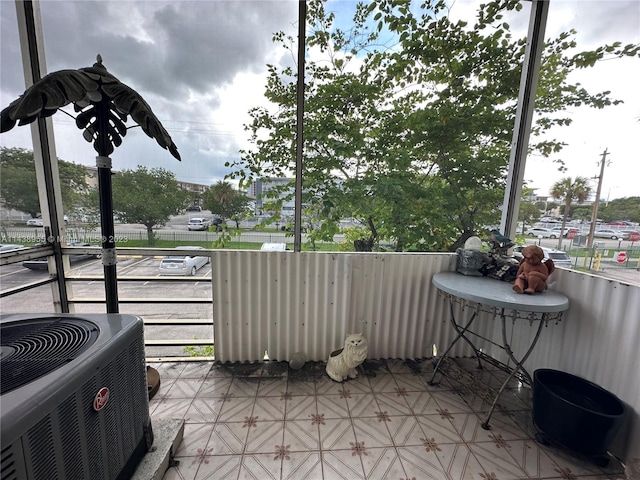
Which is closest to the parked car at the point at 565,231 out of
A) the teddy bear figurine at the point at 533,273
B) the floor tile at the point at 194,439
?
the teddy bear figurine at the point at 533,273

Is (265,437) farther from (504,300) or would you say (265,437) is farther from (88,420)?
(504,300)

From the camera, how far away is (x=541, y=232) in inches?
78.5

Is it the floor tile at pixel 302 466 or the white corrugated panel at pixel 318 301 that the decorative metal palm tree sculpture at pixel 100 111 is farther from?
the floor tile at pixel 302 466

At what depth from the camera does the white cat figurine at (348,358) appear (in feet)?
6.29

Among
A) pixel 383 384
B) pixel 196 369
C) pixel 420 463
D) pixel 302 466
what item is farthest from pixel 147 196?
pixel 420 463

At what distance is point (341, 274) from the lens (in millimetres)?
2078

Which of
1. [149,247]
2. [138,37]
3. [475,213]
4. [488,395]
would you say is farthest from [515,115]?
[149,247]

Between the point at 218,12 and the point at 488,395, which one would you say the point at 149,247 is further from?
the point at 488,395

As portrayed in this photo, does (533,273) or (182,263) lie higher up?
(533,273)

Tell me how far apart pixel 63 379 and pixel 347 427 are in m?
1.45

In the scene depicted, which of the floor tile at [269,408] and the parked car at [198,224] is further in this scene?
the parked car at [198,224]

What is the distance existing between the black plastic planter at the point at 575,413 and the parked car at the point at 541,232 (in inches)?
37.3

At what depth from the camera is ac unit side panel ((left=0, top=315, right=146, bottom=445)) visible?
609mm

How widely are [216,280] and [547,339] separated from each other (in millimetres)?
2469
